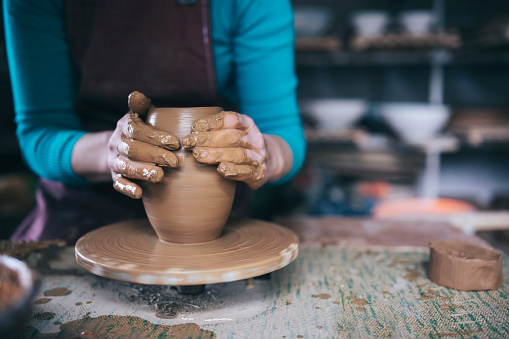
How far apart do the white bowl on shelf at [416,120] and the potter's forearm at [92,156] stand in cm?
182

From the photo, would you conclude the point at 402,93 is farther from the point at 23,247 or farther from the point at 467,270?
the point at 23,247

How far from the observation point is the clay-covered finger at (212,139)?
0.74 m

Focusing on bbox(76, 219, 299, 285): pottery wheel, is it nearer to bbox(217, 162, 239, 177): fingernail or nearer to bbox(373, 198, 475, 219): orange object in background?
bbox(217, 162, 239, 177): fingernail

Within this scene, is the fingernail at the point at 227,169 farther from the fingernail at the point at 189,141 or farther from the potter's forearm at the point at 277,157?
the potter's forearm at the point at 277,157

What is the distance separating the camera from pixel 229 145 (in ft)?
2.48

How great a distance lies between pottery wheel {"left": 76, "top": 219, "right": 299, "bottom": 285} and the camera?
2.19 feet

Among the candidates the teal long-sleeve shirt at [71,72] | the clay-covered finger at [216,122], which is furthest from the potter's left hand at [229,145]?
the teal long-sleeve shirt at [71,72]

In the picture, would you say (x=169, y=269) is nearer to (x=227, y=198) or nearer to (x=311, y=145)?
(x=227, y=198)

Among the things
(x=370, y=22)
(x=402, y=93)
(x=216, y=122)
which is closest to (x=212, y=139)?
(x=216, y=122)

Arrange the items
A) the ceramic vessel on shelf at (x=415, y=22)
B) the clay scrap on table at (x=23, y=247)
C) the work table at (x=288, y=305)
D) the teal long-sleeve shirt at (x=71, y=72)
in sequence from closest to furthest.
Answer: the work table at (x=288, y=305) → the clay scrap on table at (x=23, y=247) → the teal long-sleeve shirt at (x=71, y=72) → the ceramic vessel on shelf at (x=415, y=22)

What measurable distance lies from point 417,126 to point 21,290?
87.9 inches

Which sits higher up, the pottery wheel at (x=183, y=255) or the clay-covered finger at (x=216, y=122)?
the clay-covered finger at (x=216, y=122)

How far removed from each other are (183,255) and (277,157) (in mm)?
345

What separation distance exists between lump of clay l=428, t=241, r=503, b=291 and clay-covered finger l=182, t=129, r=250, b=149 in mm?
456
